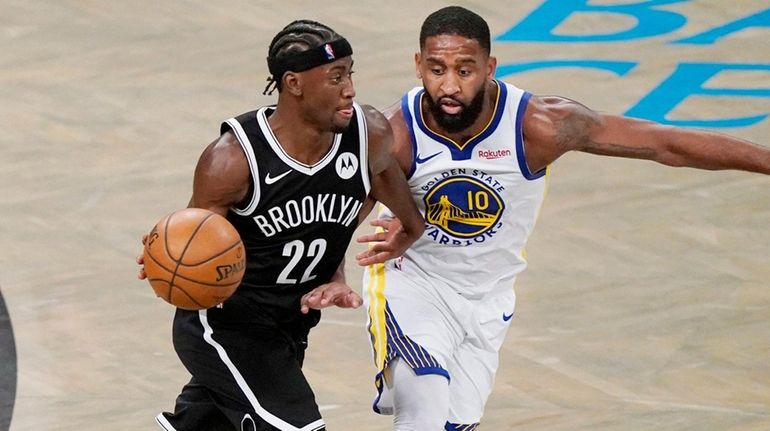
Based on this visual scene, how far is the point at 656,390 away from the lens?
7266 mm

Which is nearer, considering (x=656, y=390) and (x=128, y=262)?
(x=656, y=390)

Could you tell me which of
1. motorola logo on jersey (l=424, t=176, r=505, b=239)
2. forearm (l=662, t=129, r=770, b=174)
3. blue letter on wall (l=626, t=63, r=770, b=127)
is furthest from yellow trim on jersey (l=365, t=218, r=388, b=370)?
blue letter on wall (l=626, t=63, r=770, b=127)

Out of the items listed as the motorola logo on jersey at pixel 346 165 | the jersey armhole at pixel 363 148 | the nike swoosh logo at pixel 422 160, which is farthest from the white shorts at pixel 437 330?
the motorola logo on jersey at pixel 346 165

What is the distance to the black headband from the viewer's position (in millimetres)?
5641

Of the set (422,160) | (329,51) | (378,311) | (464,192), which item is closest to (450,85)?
(422,160)

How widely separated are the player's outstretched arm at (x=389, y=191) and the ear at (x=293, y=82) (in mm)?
397

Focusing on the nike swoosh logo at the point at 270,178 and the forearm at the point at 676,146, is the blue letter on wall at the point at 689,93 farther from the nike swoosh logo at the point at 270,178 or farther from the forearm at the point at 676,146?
the nike swoosh logo at the point at 270,178

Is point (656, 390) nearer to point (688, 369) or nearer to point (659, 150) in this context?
point (688, 369)

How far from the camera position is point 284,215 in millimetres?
5660

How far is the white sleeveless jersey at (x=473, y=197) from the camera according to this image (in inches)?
245

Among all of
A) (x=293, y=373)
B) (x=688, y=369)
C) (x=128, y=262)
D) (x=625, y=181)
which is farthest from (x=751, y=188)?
(x=293, y=373)

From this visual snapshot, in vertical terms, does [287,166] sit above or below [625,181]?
above

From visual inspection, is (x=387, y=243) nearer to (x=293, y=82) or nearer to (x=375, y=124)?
(x=375, y=124)

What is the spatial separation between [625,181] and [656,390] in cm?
235
